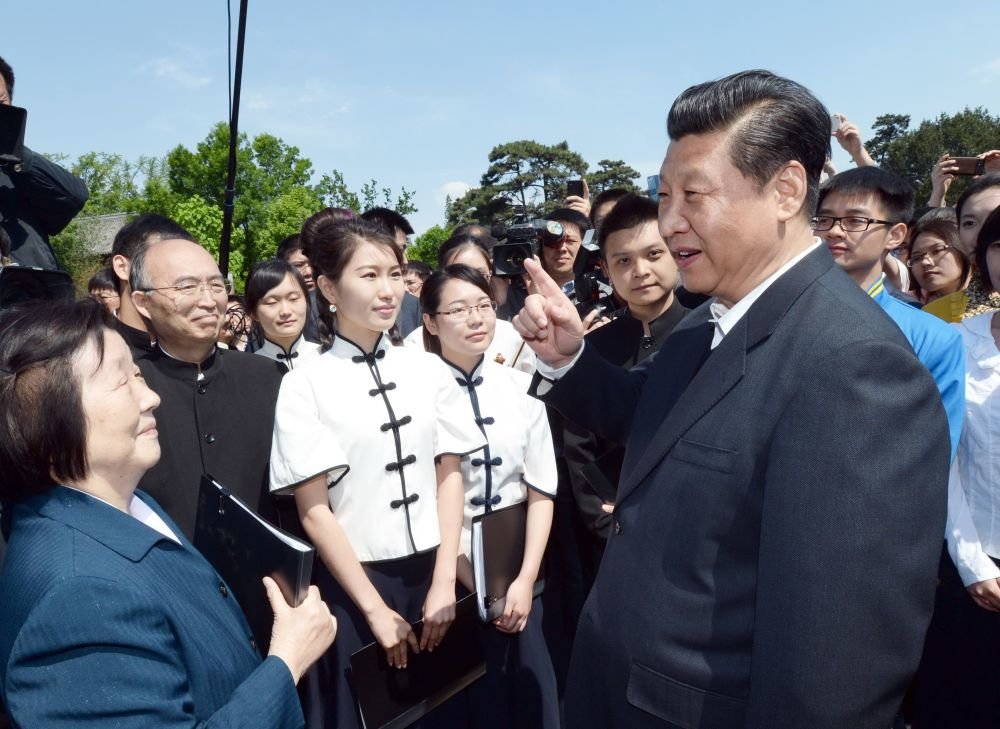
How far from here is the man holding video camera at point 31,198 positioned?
9.98ft

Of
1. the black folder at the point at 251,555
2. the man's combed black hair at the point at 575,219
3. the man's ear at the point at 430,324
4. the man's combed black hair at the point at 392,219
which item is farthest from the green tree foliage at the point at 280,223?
the black folder at the point at 251,555

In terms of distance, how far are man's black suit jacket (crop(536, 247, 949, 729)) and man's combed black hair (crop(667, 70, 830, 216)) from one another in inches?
8.7

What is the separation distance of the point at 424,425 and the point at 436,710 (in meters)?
1.11

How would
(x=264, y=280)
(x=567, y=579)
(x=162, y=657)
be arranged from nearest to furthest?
(x=162, y=657), (x=567, y=579), (x=264, y=280)

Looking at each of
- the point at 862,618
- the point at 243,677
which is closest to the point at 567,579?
the point at 243,677

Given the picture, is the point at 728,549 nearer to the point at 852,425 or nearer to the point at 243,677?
the point at 852,425

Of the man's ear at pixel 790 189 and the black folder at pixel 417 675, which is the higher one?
the man's ear at pixel 790 189

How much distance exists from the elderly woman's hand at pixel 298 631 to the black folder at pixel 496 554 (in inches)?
38.5

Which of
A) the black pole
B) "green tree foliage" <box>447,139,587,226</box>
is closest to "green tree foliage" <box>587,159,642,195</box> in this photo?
"green tree foliage" <box>447,139,587,226</box>

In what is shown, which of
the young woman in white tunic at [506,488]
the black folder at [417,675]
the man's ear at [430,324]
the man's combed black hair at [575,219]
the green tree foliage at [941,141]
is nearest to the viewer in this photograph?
the black folder at [417,675]

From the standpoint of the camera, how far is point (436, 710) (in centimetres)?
283

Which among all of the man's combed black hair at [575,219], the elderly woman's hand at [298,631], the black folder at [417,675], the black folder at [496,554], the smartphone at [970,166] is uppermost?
the smartphone at [970,166]

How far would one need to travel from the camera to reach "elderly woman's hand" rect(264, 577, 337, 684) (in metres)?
1.71

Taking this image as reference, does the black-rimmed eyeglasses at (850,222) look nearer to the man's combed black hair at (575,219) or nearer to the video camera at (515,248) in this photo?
the video camera at (515,248)
